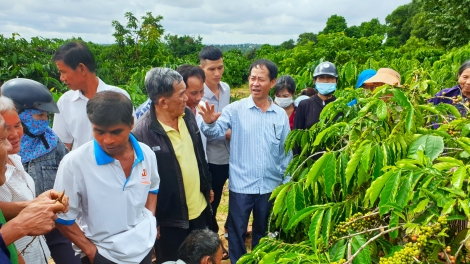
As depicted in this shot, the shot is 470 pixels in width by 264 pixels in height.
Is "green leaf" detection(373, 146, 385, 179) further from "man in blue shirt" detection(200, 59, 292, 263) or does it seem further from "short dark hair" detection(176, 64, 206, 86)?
"short dark hair" detection(176, 64, 206, 86)

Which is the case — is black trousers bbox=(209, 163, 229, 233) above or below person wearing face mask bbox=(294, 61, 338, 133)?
below

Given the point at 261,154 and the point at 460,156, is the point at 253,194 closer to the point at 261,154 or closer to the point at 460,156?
the point at 261,154

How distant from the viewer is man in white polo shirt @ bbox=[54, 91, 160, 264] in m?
1.84

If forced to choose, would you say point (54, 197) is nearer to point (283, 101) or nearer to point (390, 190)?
point (390, 190)

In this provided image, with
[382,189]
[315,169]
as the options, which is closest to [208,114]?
[315,169]

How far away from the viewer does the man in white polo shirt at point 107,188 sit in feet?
6.03

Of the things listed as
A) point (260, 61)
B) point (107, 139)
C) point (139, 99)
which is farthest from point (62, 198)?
point (139, 99)

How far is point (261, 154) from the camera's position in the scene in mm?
2855

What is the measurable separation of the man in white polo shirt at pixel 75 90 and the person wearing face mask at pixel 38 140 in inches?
15.4

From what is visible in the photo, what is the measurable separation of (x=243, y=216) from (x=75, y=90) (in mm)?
1474

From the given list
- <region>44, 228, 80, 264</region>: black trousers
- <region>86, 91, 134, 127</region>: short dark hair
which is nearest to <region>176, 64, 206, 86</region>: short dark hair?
Result: <region>86, 91, 134, 127</region>: short dark hair

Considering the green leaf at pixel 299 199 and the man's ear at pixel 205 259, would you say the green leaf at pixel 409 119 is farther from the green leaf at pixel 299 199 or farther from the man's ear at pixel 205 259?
the man's ear at pixel 205 259

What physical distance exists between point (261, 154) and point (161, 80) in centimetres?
94

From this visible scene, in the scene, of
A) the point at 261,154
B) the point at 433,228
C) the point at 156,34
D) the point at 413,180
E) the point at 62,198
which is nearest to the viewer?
the point at 433,228
